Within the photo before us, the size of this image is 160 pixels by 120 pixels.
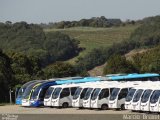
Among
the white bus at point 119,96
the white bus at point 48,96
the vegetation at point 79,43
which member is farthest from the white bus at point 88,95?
the vegetation at point 79,43

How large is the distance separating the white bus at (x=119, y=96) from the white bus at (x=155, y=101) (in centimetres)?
532

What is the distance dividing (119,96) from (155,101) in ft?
20.8

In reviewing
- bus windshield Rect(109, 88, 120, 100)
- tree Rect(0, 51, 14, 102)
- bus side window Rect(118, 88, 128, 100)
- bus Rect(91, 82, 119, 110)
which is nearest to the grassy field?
tree Rect(0, 51, 14, 102)

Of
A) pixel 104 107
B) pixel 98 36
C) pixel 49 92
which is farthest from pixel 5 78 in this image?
pixel 98 36

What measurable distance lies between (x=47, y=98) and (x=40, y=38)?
396ft

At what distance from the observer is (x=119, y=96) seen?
145 feet

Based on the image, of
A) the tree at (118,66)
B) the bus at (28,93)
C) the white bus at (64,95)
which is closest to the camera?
the white bus at (64,95)

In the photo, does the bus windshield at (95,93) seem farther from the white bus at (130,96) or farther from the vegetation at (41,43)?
the vegetation at (41,43)

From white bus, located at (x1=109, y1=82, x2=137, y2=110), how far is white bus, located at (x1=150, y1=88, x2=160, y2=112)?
5.32 m

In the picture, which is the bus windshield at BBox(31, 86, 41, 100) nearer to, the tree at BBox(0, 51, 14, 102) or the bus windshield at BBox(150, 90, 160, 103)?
the tree at BBox(0, 51, 14, 102)

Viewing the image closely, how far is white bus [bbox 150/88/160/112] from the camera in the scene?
37.6m

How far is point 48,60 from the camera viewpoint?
161000 millimetres

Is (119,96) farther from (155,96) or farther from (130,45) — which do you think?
(130,45)

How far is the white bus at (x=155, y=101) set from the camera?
3762 cm
